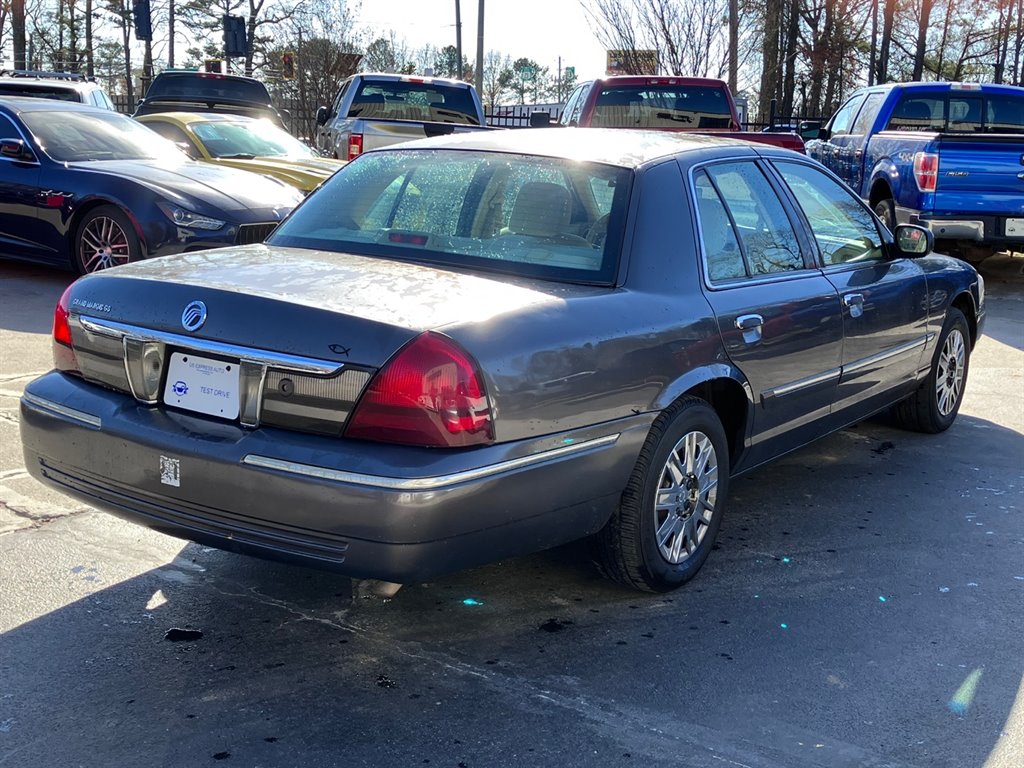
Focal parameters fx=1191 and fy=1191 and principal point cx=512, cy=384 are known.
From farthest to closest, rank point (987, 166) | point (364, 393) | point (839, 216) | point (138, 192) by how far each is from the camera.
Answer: point (987, 166) < point (138, 192) < point (839, 216) < point (364, 393)

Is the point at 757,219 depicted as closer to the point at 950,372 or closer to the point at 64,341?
the point at 950,372

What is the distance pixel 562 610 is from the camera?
3947mm

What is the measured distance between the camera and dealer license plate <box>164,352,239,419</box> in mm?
3357

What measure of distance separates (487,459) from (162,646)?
1174 millimetres

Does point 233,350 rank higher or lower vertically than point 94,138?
lower

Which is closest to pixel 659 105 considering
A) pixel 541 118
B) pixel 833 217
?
pixel 541 118

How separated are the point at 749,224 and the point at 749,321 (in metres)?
0.50

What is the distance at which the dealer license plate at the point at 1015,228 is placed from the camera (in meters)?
10.9

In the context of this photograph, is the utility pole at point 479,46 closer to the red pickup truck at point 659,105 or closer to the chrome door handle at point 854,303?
the red pickup truck at point 659,105

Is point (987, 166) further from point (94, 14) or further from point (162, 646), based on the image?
point (94, 14)

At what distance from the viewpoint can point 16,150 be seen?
9.82 m

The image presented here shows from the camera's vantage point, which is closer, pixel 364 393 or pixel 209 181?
pixel 364 393

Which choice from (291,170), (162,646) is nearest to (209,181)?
(291,170)

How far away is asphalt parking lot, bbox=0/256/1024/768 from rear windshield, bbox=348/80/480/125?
420 inches
